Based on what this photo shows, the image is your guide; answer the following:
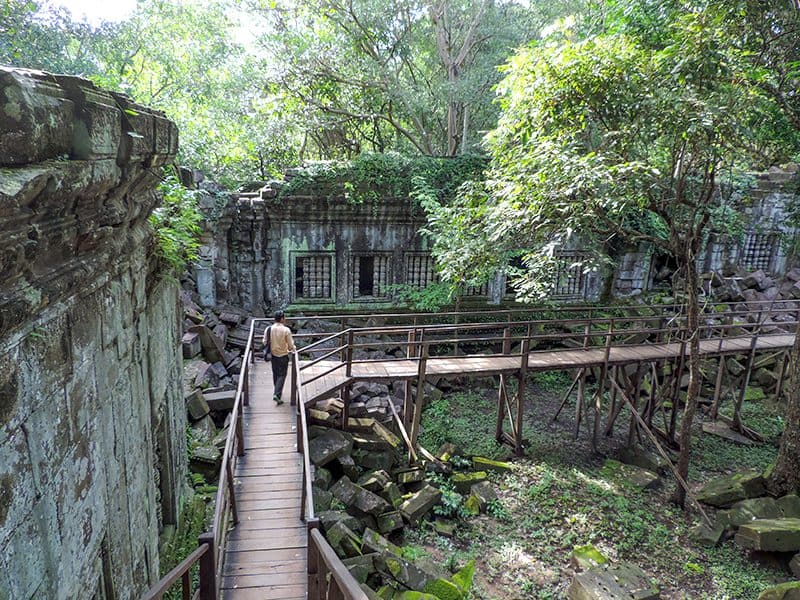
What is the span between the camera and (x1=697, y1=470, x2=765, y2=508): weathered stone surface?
9195 millimetres

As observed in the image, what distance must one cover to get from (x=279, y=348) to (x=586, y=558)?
217 inches

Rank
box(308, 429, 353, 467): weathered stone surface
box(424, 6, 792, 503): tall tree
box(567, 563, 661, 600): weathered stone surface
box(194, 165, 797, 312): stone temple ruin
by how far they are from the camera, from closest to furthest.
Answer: box(567, 563, 661, 600): weathered stone surface → box(424, 6, 792, 503): tall tree → box(308, 429, 353, 467): weathered stone surface → box(194, 165, 797, 312): stone temple ruin

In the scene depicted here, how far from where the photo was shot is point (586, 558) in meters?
7.36

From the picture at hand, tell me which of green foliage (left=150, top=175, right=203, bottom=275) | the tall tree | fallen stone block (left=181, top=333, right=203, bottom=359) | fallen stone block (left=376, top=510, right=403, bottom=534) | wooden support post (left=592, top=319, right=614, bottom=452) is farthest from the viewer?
wooden support post (left=592, top=319, right=614, bottom=452)

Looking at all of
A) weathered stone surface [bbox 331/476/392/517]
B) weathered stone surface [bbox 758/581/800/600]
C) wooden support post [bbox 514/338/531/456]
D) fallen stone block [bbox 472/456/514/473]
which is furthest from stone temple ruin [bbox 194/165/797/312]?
weathered stone surface [bbox 758/581/800/600]

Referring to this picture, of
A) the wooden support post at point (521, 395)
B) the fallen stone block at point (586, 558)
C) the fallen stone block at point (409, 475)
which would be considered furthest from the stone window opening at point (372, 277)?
the fallen stone block at point (586, 558)

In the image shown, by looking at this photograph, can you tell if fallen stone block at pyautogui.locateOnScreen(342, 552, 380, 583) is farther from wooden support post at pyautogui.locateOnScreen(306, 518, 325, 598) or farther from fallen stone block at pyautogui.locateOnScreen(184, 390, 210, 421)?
fallen stone block at pyautogui.locateOnScreen(184, 390, 210, 421)

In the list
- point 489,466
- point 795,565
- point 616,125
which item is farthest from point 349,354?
point 795,565

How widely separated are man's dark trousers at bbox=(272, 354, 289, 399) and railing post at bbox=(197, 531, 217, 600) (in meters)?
4.33

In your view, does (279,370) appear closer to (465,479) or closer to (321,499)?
(321,499)

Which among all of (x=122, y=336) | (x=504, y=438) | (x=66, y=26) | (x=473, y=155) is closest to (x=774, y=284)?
(x=473, y=155)

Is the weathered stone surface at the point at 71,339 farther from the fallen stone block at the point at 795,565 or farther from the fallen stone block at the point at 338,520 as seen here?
the fallen stone block at the point at 795,565

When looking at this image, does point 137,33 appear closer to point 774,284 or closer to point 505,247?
point 505,247

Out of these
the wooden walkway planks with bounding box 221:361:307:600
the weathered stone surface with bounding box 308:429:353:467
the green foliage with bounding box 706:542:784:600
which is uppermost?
the wooden walkway planks with bounding box 221:361:307:600
